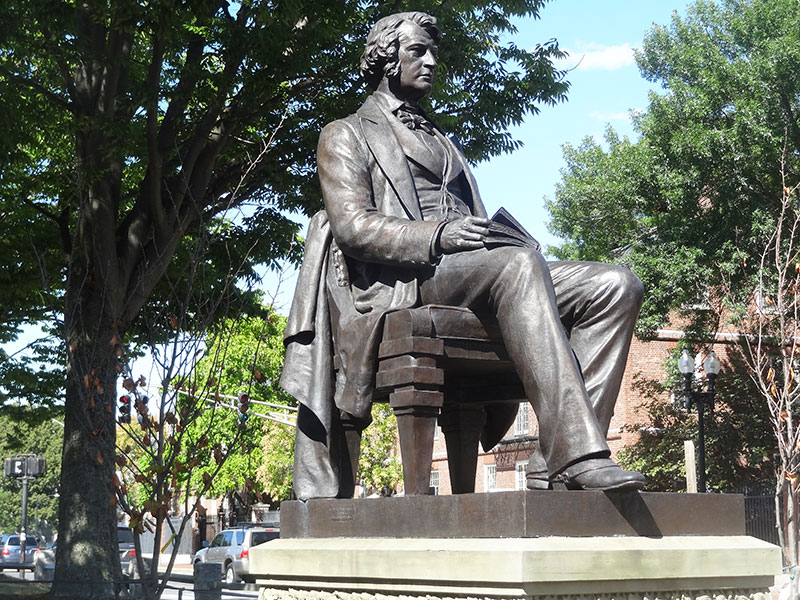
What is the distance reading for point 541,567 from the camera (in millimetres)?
3869

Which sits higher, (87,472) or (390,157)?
(390,157)

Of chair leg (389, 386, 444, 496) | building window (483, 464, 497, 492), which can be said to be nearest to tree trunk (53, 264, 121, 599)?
chair leg (389, 386, 444, 496)

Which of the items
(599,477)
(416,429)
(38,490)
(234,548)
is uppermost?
(38,490)

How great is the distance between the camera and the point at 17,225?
20547mm

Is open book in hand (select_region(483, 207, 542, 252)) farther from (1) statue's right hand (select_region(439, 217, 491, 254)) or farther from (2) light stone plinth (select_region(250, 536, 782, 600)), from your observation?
(2) light stone plinth (select_region(250, 536, 782, 600))

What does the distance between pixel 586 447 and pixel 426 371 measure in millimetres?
810

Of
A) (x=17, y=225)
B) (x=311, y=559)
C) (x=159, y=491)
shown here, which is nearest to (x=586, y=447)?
(x=311, y=559)

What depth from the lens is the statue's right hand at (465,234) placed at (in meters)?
4.80

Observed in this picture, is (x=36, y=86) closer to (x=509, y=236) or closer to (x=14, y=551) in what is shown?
(x=509, y=236)

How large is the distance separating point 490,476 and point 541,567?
4082 cm

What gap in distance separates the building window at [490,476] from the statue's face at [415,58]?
3783cm

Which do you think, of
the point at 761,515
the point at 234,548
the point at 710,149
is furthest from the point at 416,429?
the point at 234,548

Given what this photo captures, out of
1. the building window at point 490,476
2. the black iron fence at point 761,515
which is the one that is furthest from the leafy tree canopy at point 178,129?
the building window at point 490,476

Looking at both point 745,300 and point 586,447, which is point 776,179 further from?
point 586,447
